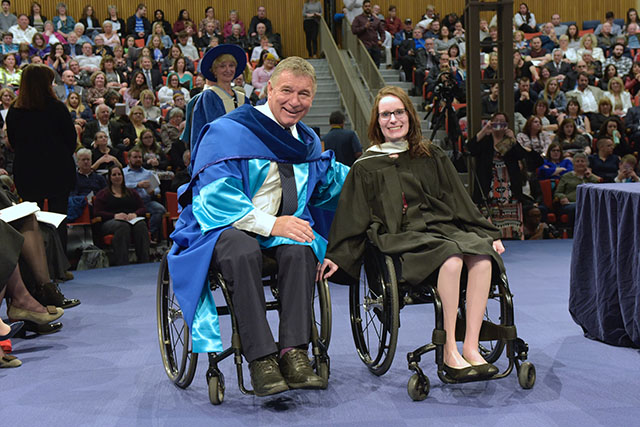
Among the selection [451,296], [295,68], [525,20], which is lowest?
[451,296]

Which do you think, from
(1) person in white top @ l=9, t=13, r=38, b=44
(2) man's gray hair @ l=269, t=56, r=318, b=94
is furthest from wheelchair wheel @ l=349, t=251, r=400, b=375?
(1) person in white top @ l=9, t=13, r=38, b=44

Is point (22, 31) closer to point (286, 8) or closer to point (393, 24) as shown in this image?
point (286, 8)

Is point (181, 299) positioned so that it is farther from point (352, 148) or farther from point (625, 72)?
point (625, 72)

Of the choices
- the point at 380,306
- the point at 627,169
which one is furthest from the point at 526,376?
the point at 627,169

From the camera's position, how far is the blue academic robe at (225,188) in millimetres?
2623

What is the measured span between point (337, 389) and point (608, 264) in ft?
4.52

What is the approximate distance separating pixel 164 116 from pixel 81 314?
4.66 m

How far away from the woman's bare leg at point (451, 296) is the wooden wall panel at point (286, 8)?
1152 cm

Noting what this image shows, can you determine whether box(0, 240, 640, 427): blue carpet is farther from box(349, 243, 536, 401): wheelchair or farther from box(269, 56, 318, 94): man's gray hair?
box(269, 56, 318, 94): man's gray hair

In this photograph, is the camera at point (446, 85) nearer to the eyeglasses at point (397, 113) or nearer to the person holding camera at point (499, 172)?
the person holding camera at point (499, 172)

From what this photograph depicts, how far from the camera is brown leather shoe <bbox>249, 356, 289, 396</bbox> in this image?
244 cm

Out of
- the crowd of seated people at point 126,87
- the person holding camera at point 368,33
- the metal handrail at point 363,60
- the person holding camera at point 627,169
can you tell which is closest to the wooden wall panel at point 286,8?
the crowd of seated people at point 126,87

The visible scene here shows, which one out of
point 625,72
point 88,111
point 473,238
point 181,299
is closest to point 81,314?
point 181,299

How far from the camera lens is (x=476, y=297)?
269 centimetres
